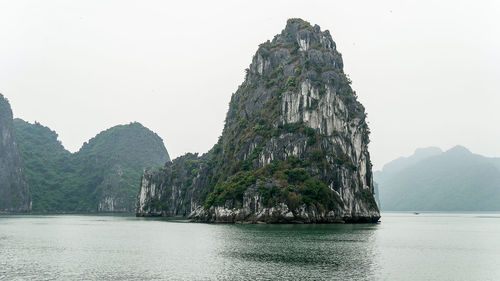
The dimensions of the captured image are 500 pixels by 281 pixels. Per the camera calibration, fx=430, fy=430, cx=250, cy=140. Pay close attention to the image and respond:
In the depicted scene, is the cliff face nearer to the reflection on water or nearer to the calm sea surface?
the reflection on water

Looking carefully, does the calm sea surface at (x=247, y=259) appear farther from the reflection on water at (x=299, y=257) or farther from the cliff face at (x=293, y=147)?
the cliff face at (x=293, y=147)

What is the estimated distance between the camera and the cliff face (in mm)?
127250

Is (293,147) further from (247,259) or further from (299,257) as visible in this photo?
(247,259)

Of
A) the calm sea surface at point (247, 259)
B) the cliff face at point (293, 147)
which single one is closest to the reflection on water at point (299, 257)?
the calm sea surface at point (247, 259)

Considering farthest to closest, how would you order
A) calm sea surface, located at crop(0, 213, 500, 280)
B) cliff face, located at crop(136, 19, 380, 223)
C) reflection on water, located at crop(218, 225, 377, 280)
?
cliff face, located at crop(136, 19, 380, 223), reflection on water, located at crop(218, 225, 377, 280), calm sea surface, located at crop(0, 213, 500, 280)

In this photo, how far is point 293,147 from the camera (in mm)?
145625

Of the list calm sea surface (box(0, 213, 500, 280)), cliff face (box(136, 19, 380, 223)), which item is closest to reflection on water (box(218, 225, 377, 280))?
calm sea surface (box(0, 213, 500, 280))

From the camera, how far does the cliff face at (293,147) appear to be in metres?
127

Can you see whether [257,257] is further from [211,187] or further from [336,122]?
[211,187]

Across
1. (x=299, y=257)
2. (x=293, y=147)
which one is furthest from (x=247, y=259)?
(x=293, y=147)

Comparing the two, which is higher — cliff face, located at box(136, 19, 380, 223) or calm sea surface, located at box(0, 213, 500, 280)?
cliff face, located at box(136, 19, 380, 223)

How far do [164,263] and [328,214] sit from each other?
287ft

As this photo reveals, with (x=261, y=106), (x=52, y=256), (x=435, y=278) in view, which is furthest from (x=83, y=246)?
(x=261, y=106)

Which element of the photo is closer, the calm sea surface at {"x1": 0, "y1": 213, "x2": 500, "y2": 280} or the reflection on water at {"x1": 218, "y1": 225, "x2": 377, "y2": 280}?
the calm sea surface at {"x1": 0, "y1": 213, "x2": 500, "y2": 280}
